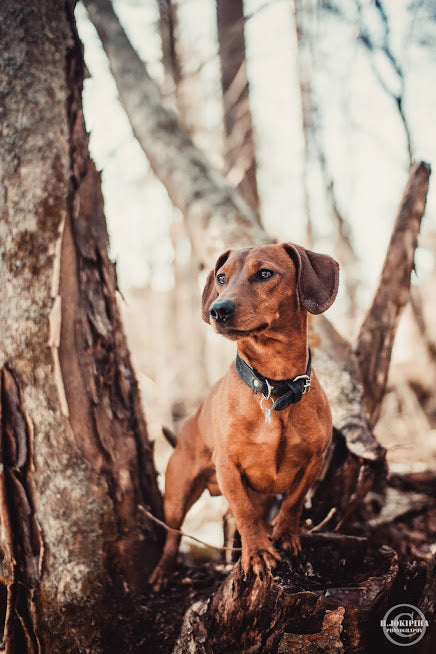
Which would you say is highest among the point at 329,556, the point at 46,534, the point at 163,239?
the point at 163,239

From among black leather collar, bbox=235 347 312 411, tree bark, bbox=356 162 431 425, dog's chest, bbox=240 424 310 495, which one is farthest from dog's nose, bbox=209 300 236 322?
tree bark, bbox=356 162 431 425

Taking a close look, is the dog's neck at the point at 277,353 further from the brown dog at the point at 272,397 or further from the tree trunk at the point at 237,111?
the tree trunk at the point at 237,111

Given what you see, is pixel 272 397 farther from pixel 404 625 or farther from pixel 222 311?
pixel 404 625

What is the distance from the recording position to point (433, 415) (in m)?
A: 10.5

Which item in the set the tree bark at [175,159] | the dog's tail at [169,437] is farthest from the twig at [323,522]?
the tree bark at [175,159]

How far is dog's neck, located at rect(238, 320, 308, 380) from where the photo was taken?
8.39 feet

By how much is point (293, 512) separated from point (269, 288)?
133cm

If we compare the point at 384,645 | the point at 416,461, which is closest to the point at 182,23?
→ the point at 416,461

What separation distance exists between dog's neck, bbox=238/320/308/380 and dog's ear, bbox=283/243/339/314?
0.62 ft

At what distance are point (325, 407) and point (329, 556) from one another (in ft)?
Result: 2.69

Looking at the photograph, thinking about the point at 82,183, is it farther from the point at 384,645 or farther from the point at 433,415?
the point at 433,415

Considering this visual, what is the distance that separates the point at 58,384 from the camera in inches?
109

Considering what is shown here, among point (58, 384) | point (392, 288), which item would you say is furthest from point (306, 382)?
point (392, 288)

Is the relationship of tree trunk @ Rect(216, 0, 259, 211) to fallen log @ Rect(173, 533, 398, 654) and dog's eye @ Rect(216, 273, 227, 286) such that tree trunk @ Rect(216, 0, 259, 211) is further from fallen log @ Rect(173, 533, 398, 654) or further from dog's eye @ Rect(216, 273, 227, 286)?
fallen log @ Rect(173, 533, 398, 654)
